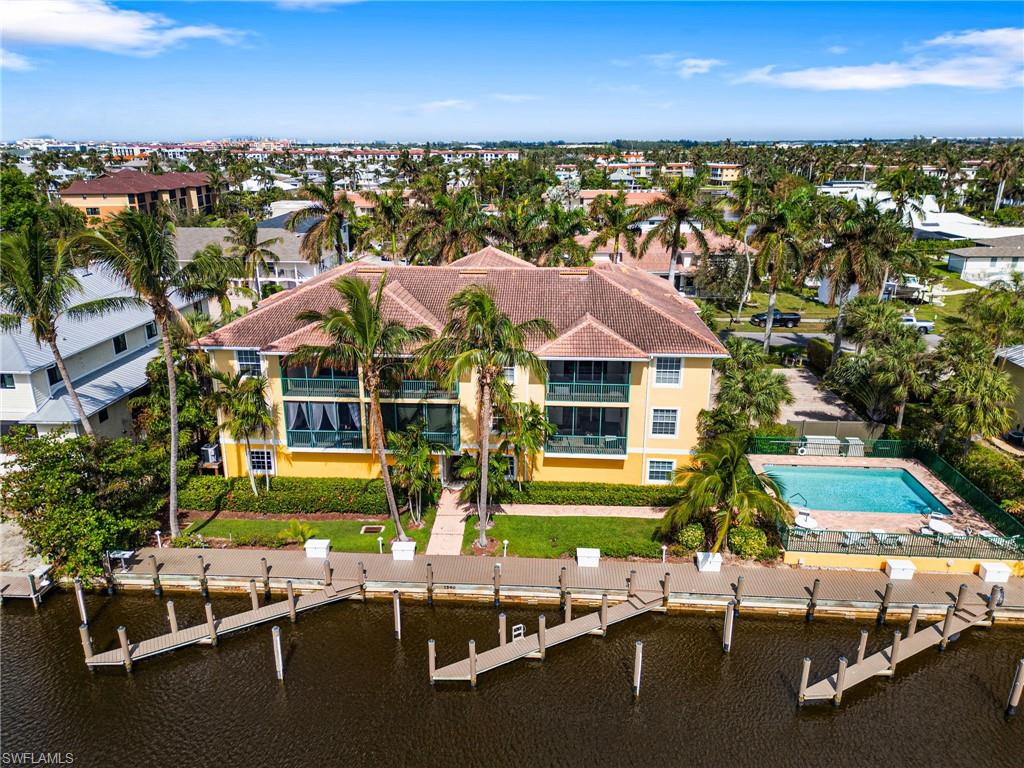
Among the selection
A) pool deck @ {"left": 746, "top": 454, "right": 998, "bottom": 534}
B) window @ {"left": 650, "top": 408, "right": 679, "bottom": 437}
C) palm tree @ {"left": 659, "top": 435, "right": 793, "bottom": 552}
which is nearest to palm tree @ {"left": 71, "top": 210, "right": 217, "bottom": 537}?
window @ {"left": 650, "top": 408, "right": 679, "bottom": 437}

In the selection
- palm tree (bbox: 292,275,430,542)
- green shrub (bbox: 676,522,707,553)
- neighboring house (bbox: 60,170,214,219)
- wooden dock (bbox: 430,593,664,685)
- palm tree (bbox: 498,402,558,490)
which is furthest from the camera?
neighboring house (bbox: 60,170,214,219)

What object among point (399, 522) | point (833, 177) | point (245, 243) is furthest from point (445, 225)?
point (833, 177)

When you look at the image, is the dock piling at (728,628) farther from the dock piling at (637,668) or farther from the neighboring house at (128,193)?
the neighboring house at (128,193)

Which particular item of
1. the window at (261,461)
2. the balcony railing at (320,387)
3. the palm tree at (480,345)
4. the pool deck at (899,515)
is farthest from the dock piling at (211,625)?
the pool deck at (899,515)

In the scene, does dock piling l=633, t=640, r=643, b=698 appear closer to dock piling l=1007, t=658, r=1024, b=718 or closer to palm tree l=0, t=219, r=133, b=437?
dock piling l=1007, t=658, r=1024, b=718

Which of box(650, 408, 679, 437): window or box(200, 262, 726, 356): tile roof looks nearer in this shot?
box(200, 262, 726, 356): tile roof

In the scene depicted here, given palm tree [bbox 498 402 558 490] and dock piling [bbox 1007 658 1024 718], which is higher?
palm tree [bbox 498 402 558 490]
